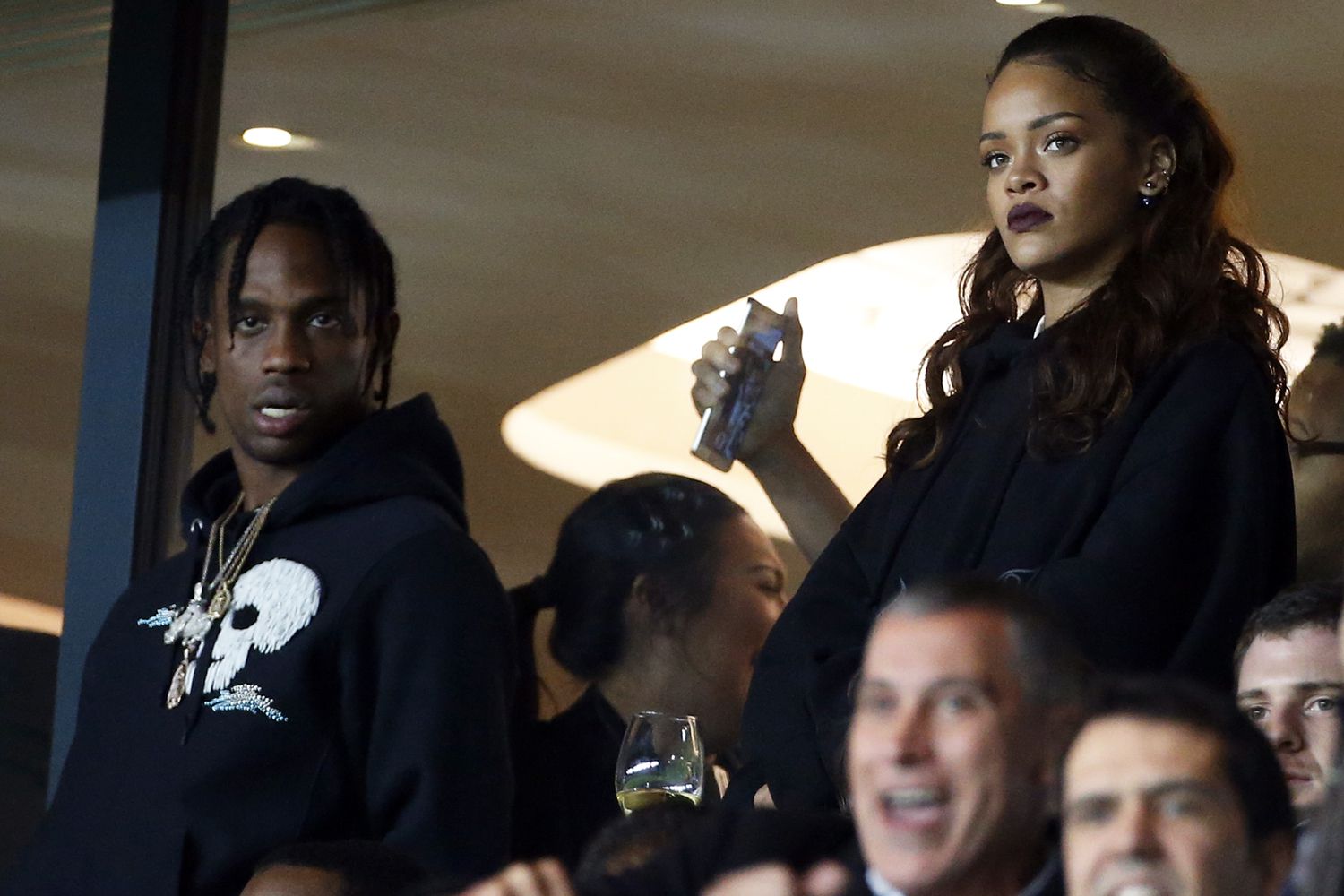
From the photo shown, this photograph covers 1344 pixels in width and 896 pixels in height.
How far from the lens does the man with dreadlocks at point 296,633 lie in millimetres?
3188

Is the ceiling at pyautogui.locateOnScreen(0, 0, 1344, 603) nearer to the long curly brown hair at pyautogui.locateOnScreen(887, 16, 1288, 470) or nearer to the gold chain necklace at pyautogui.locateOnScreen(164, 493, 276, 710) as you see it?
the long curly brown hair at pyautogui.locateOnScreen(887, 16, 1288, 470)

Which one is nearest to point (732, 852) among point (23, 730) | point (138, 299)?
point (138, 299)

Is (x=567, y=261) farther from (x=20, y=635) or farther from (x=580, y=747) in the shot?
(x=20, y=635)

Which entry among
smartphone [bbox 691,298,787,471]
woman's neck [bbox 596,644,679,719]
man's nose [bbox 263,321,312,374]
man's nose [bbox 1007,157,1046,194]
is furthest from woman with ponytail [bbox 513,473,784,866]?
man's nose [bbox 1007,157,1046,194]

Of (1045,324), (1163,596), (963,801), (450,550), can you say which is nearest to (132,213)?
(450,550)

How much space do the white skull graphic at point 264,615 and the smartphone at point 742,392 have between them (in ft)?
2.14

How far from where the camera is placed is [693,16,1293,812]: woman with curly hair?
Result: 283 centimetres

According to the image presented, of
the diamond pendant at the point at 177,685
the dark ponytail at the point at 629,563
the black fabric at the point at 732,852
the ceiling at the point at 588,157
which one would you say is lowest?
the black fabric at the point at 732,852

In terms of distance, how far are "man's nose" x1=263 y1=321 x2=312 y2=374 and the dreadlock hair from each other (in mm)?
110

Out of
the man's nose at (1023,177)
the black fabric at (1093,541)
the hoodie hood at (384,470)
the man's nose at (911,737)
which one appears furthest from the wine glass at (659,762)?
the man's nose at (911,737)

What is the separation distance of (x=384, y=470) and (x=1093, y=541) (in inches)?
45.1

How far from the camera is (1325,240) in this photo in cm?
370

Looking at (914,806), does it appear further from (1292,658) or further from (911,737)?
(1292,658)

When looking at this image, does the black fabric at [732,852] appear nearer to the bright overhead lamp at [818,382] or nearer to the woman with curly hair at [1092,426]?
the woman with curly hair at [1092,426]
